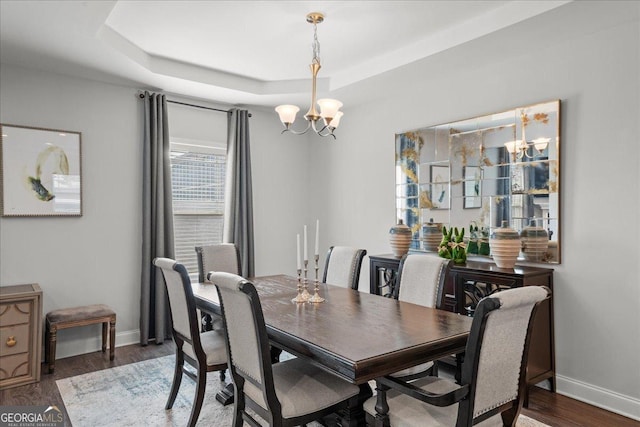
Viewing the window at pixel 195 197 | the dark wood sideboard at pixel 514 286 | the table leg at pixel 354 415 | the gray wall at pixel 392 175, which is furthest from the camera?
the window at pixel 195 197

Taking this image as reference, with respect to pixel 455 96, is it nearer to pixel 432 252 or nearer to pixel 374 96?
pixel 374 96

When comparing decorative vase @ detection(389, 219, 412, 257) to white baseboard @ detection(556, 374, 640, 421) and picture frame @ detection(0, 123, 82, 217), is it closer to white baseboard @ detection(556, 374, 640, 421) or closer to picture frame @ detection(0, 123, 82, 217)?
white baseboard @ detection(556, 374, 640, 421)

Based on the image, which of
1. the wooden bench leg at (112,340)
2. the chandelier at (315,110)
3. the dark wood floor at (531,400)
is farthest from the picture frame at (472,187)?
the wooden bench leg at (112,340)

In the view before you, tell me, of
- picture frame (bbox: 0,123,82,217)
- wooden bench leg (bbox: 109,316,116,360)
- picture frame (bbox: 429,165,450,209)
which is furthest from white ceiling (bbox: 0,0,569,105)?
wooden bench leg (bbox: 109,316,116,360)

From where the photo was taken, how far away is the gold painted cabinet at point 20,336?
3219 mm

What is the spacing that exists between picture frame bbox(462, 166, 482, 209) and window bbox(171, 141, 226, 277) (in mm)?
2840

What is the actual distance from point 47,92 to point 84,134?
0.47 meters

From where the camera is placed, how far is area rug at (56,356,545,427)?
8.85 ft

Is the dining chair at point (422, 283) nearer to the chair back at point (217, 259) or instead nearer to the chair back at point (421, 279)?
the chair back at point (421, 279)

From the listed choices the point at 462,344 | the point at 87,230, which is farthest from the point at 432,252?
the point at 87,230

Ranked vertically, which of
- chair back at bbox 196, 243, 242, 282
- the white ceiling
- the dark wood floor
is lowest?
the dark wood floor

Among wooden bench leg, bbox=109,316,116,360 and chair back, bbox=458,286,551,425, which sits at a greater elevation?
chair back, bbox=458,286,551,425

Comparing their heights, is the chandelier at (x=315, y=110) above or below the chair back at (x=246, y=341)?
above

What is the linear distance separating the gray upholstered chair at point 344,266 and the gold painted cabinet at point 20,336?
2.36 meters
